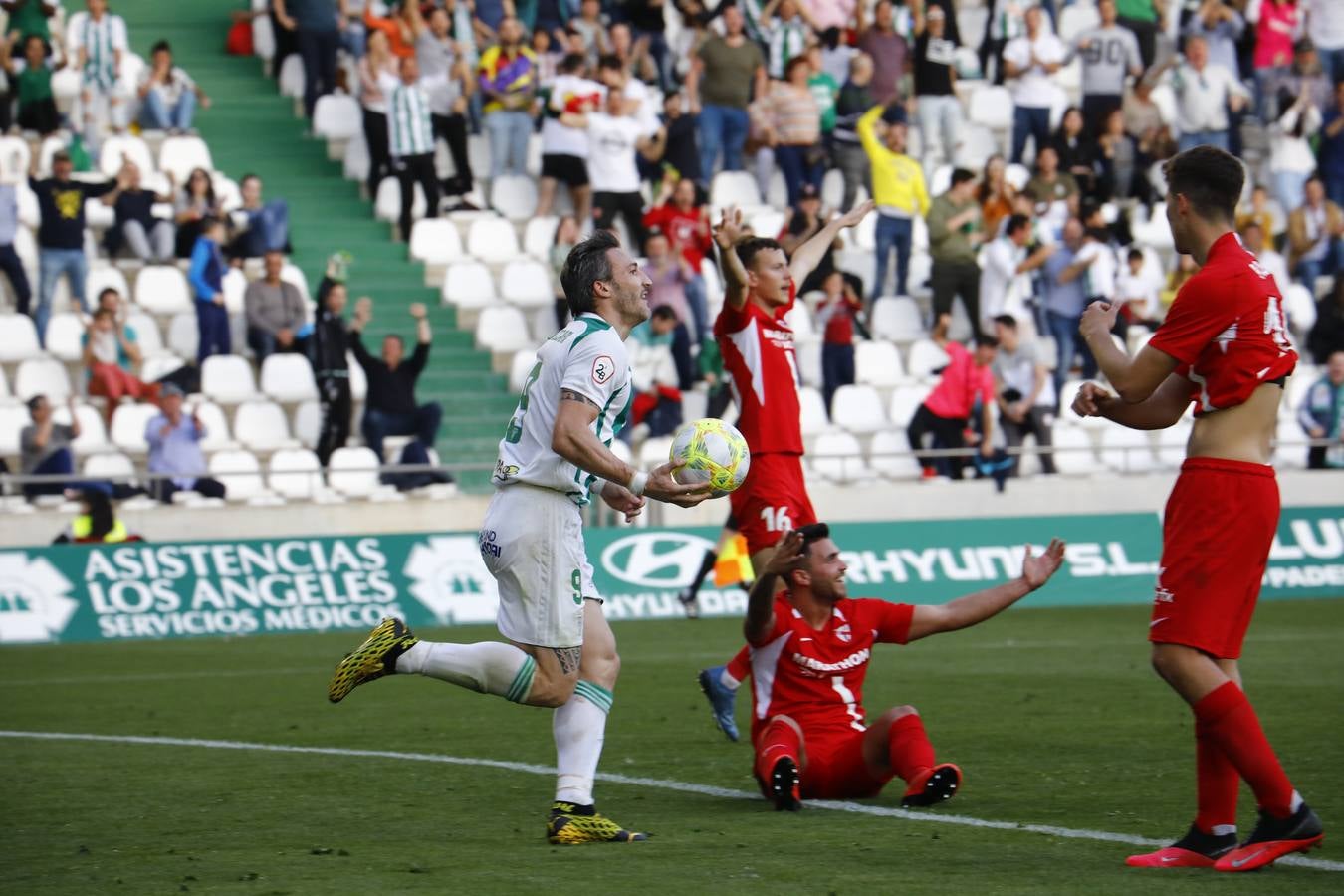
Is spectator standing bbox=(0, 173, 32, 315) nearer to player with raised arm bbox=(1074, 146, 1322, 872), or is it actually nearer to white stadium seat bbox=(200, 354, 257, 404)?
white stadium seat bbox=(200, 354, 257, 404)

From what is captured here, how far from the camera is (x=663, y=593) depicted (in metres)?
19.7

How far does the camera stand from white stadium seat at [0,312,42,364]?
20844 mm

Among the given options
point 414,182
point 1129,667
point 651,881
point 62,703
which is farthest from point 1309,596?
point 651,881

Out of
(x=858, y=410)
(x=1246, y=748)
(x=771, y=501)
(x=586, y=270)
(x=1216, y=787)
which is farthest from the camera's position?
(x=858, y=410)

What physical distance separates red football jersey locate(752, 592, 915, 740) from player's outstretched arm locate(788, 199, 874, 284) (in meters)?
2.67

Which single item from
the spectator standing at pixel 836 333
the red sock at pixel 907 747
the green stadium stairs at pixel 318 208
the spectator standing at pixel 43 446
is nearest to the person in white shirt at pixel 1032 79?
the spectator standing at pixel 836 333

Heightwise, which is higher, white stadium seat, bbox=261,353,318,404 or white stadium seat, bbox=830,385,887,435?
white stadium seat, bbox=261,353,318,404

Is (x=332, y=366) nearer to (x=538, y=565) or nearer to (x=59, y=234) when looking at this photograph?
(x=59, y=234)

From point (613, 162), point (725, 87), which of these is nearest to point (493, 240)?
point (613, 162)

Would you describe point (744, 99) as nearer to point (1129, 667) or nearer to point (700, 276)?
point (700, 276)

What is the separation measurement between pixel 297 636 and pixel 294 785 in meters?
9.15

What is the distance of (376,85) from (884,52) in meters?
6.83

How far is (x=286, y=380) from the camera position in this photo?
2153 centimetres

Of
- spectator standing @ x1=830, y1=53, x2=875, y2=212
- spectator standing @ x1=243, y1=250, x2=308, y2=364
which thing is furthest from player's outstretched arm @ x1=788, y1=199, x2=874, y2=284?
spectator standing @ x1=830, y1=53, x2=875, y2=212
